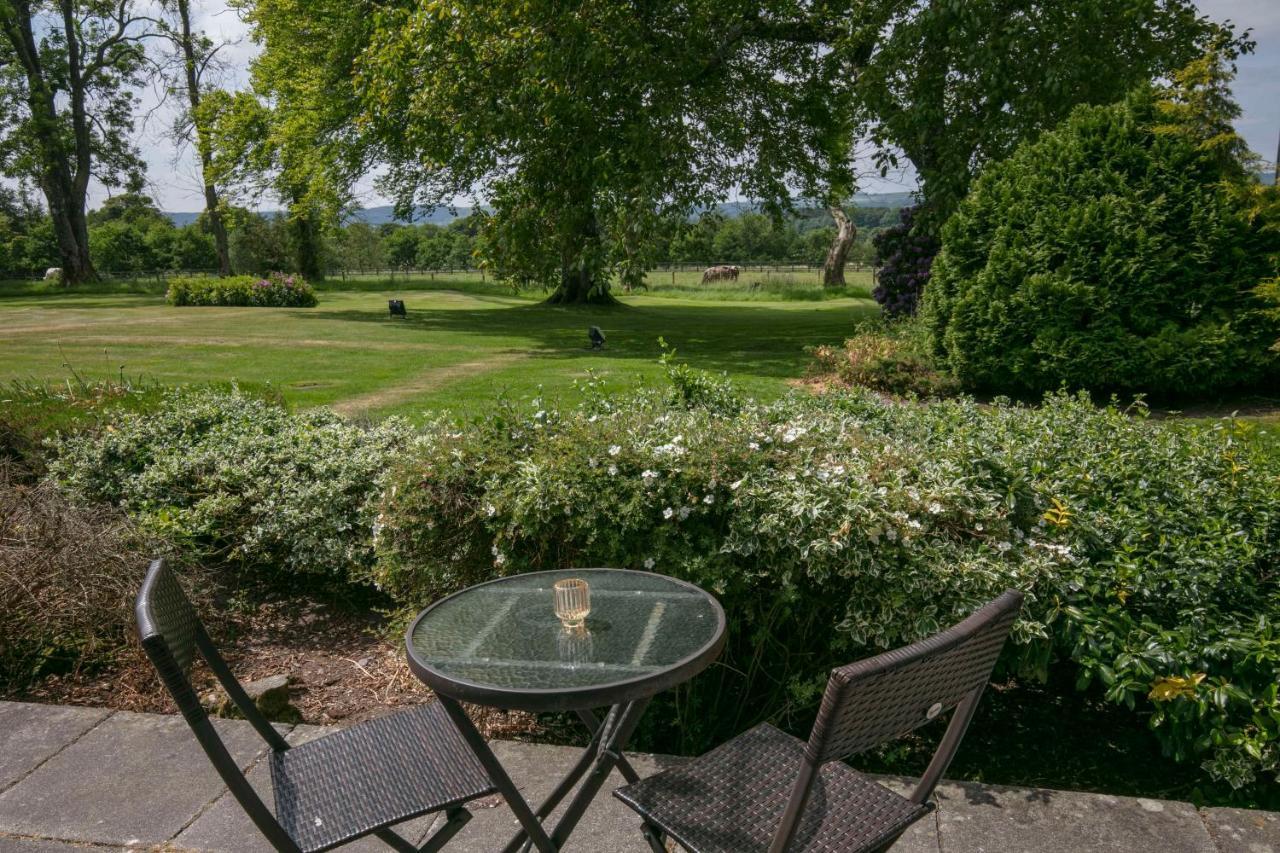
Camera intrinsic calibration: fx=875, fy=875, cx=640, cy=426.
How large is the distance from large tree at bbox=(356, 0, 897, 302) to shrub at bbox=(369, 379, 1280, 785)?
10366mm

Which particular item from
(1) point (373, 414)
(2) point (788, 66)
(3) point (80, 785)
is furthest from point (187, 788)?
(2) point (788, 66)

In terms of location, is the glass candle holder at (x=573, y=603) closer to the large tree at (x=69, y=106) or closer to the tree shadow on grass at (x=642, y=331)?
the tree shadow on grass at (x=642, y=331)

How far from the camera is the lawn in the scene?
11.4m

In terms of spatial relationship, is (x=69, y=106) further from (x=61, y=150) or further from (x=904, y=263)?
(x=904, y=263)

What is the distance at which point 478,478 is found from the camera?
3.59 meters

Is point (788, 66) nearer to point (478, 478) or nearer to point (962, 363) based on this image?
point (962, 363)

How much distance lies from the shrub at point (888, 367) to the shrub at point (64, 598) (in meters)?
7.66

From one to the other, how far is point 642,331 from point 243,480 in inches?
657

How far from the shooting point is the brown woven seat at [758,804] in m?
1.93

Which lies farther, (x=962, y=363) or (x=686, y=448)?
(x=962, y=363)

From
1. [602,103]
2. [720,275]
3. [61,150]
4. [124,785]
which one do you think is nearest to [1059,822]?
[124,785]

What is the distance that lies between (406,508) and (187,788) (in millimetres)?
1258

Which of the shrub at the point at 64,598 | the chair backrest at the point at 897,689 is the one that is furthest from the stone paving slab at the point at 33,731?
the chair backrest at the point at 897,689

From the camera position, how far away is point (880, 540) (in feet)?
9.95
